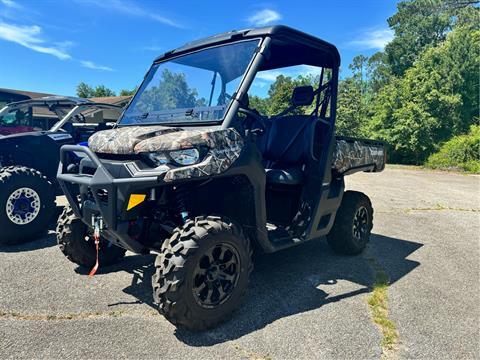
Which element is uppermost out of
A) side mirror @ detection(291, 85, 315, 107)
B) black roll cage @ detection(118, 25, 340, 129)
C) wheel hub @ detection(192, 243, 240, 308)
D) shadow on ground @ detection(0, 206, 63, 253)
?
black roll cage @ detection(118, 25, 340, 129)

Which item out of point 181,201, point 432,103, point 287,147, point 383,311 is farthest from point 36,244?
point 432,103

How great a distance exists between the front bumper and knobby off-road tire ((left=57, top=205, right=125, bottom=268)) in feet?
2.58

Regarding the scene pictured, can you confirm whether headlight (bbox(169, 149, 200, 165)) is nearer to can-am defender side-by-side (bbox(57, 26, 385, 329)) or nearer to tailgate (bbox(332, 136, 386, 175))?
can-am defender side-by-side (bbox(57, 26, 385, 329))

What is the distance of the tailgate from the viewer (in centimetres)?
426

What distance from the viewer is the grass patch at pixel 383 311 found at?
282 cm

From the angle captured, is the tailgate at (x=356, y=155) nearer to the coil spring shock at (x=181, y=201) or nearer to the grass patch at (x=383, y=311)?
the grass patch at (x=383, y=311)

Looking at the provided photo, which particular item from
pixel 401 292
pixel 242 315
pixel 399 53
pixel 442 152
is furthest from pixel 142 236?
pixel 399 53

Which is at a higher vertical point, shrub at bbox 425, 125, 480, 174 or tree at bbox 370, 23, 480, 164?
tree at bbox 370, 23, 480, 164

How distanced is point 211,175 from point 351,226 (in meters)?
2.54

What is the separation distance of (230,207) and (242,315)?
0.95 m

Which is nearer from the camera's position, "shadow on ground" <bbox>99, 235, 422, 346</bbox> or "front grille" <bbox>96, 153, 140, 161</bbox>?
"front grille" <bbox>96, 153, 140, 161</bbox>

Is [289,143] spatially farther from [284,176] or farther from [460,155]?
[460,155]

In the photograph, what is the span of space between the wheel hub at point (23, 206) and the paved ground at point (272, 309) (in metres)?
0.36

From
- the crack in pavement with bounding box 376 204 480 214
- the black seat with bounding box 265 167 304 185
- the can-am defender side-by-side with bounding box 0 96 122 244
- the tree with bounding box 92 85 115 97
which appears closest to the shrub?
the crack in pavement with bounding box 376 204 480 214
